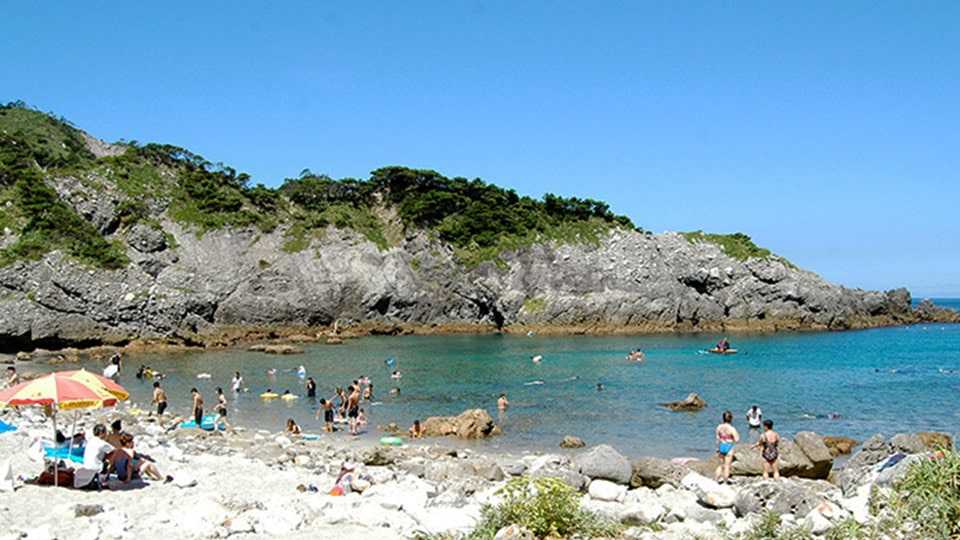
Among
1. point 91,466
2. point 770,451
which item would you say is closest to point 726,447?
point 770,451

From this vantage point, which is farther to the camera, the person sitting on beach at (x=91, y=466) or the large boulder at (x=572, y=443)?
the large boulder at (x=572, y=443)

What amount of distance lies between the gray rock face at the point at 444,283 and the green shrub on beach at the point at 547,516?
190 feet

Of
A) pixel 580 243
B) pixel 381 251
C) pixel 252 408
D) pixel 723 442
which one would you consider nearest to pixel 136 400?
pixel 252 408

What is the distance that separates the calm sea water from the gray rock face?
1002 cm

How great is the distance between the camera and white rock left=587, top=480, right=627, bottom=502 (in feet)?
48.0


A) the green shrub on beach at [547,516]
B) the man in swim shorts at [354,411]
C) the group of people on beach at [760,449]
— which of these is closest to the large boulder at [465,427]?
the man in swim shorts at [354,411]

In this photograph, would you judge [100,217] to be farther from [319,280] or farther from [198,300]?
[319,280]

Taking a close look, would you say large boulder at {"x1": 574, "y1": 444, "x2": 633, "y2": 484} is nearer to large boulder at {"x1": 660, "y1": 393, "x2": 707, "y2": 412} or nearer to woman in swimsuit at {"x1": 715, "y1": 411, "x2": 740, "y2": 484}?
woman in swimsuit at {"x1": 715, "y1": 411, "x2": 740, "y2": 484}

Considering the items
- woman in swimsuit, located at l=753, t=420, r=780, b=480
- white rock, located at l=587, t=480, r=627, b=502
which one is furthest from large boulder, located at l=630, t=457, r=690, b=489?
white rock, located at l=587, t=480, r=627, b=502

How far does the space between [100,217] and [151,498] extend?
62560 millimetres

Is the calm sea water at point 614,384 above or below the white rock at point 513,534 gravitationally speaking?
below

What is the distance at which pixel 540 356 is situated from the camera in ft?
177

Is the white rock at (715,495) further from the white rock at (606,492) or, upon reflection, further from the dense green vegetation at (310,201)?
the dense green vegetation at (310,201)

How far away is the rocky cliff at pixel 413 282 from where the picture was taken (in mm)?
68250
